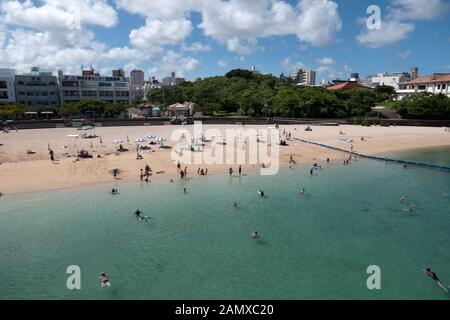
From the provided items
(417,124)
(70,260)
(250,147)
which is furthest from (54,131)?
(417,124)

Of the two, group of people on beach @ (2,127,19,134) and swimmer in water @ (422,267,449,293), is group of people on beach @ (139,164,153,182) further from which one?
group of people on beach @ (2,127,19,134)

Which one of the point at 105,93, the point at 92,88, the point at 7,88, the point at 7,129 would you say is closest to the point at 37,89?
the point at 7,88

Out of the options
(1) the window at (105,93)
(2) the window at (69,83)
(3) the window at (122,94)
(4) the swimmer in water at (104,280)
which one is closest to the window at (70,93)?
(2) the window at (69,83)

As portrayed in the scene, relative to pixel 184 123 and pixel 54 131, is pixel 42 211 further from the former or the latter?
pixel 184 123

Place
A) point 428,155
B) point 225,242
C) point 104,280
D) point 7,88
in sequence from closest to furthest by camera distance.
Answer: point 104,280 → point 225,242 → point 428,155 → point 7,88

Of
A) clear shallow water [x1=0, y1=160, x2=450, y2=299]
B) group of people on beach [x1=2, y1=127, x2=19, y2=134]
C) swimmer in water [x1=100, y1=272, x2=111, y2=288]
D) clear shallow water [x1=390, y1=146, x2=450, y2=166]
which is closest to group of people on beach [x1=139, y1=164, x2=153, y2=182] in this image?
clear shallow water [x1=0, y1=160, x2=450, y2=299]

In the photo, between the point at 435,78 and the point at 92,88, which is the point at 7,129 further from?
Result: the point at 435,78
